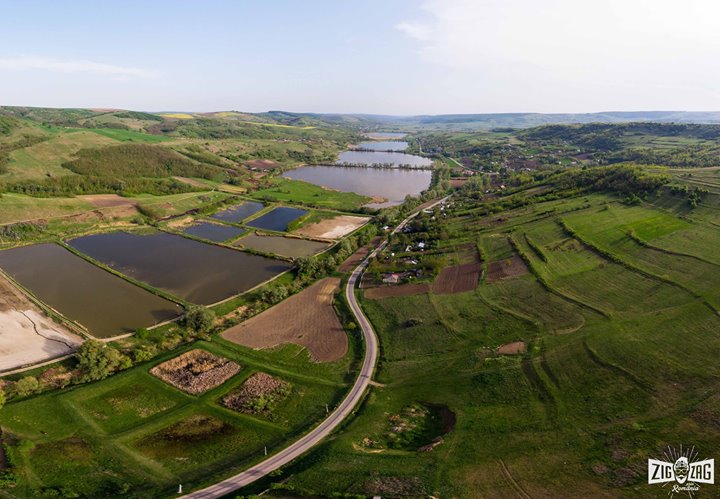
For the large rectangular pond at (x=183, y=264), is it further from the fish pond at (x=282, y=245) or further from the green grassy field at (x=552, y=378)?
the green grassy field at (x=552, y=378)

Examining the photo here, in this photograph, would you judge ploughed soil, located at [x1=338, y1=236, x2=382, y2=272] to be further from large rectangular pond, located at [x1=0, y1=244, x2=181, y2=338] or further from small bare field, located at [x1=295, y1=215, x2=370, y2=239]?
large rectangular pond, located at [x1=0, y1=244, x2=181, y2=338]

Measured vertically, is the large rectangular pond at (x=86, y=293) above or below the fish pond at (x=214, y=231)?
below

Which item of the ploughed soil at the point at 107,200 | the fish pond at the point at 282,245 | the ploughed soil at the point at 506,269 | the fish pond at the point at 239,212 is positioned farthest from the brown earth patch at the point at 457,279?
the ploughed soil at the point at 107,200

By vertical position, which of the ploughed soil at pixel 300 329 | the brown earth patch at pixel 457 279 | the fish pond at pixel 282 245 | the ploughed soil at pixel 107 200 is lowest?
the ploughed soil at pixel 300 329

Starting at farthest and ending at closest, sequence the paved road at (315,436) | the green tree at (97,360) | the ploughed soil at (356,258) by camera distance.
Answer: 1. the ploughed soil at (356,258)
2. the green tree at (97,360)
3. the paved road at (315,436)

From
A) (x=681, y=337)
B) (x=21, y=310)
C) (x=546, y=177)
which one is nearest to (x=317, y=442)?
(x=681, y=337)

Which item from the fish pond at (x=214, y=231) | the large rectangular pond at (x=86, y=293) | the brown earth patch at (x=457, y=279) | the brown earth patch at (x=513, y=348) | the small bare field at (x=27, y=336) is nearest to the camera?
the brown earth patch at (x=513, y=348)

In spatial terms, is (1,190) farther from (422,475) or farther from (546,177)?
(546,177)
